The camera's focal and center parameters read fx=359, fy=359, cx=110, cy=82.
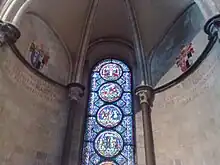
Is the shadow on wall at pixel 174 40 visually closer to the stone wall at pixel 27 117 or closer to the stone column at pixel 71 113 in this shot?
the stone column at pixel 71 113

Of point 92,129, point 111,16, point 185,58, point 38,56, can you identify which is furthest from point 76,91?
point 185,58

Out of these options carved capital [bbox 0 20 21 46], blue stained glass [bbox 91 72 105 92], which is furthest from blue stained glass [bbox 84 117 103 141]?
carved capital [bbox 0 20 21 46]

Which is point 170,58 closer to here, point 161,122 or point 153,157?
point 161,122

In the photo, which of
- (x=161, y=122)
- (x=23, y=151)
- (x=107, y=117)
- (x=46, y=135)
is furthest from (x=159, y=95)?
(x=23, y=151)

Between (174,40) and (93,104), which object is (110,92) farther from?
(174,40)

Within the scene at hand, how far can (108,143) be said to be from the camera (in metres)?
8.28

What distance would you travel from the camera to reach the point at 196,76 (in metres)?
7.94

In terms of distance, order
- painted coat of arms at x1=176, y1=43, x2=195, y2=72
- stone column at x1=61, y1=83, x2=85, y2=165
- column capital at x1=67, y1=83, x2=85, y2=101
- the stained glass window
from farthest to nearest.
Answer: column capital at x1=67, y1=83, x2=85, y2=101 → painted coat of arms at x1=176, y1=43, x2=195, y2=72 → the stained glass window → stone column at x1=61, y1=83, x2=85, y2=165

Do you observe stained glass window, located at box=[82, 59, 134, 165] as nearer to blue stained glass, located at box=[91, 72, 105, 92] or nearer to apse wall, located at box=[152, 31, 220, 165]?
blue stained glass, located at box=[91, 72, 105, 92]

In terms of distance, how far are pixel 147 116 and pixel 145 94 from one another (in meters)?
0.60

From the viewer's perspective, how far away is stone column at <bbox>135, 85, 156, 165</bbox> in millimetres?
7534

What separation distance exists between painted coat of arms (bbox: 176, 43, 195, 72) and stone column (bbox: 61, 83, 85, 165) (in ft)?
7.98

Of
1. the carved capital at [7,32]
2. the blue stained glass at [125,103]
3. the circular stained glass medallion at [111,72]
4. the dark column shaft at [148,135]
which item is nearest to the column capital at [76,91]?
the blue stained glass at [125,103]

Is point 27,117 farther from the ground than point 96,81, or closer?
closer
